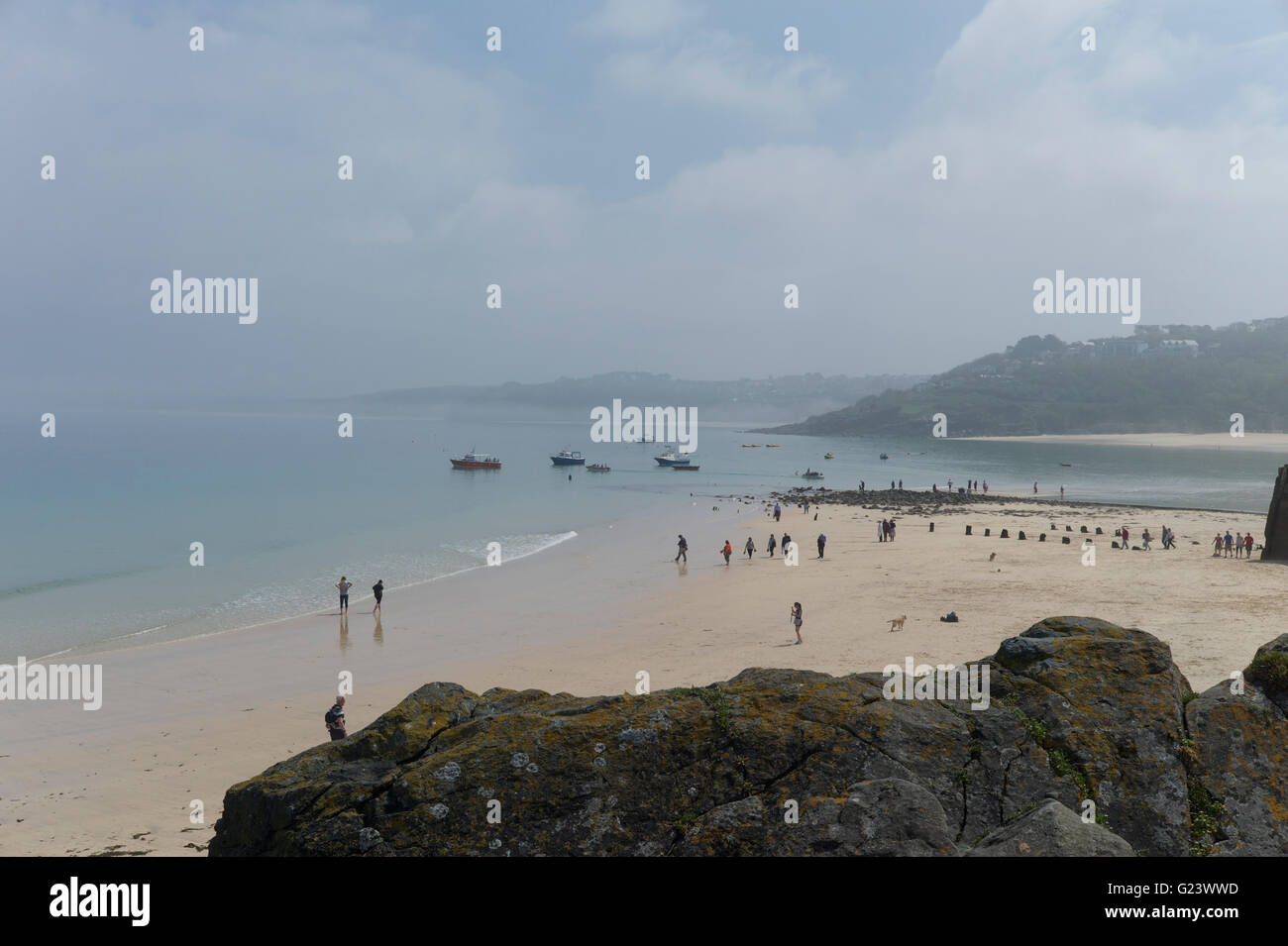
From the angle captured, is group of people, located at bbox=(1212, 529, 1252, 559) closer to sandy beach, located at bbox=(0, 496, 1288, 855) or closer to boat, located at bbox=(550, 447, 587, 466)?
sandy beach, located at bbox=(0, 496, 1288, 855)

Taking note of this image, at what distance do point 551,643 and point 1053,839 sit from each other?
21245mm

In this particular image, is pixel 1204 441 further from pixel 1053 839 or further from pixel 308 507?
pixel 1053 839

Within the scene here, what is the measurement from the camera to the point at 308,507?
215 feet

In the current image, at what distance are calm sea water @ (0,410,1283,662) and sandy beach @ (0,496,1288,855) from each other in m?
4.14

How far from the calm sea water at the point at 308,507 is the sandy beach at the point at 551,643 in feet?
13.6

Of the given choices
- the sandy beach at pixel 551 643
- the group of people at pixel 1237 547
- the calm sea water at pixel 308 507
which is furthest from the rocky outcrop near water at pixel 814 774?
the group of people at pixel 1237 547

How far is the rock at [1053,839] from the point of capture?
421 cm

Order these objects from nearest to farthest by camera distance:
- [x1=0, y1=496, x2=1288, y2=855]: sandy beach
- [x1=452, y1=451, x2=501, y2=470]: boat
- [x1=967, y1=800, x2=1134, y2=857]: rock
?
[x1=967, y1=800, x2=1134, y2=857]: rock, [x1=0, y1=496, x2=1288, y2=855]: sandy beach, [x1=452, y1=451, x2=501, y2=470]: boat

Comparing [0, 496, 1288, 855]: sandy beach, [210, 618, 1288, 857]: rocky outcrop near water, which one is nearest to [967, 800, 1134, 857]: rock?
[210, 618, 1288, 857]: rocky outcrop near water

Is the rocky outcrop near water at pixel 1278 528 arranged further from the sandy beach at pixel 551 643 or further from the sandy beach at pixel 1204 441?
the sandy beach at pixel 1204 441

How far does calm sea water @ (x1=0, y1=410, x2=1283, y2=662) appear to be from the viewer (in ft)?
107

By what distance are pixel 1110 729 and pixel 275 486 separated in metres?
87.8
